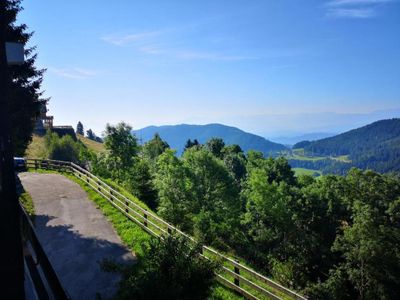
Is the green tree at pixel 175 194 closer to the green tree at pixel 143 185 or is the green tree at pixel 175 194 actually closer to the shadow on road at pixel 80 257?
the green tree at pixel 143 185

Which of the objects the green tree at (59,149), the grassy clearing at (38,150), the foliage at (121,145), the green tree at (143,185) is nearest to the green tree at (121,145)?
the foliage at (121,145)

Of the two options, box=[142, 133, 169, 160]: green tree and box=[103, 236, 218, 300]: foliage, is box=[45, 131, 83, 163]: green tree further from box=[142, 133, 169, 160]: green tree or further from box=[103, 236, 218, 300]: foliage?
box=[103, 236, 218, 300]: foliage

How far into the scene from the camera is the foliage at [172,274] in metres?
7.77

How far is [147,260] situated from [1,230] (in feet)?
13.0

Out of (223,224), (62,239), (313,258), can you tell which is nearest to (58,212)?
(62,239)

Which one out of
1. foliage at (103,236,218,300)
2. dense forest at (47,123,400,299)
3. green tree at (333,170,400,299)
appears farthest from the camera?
dense forest at (47,123,400,299)

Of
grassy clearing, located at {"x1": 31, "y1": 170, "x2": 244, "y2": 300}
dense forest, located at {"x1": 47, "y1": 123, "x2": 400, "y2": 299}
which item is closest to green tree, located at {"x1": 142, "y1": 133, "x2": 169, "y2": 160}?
dense forest, located at {"x1": 47, "y1": 123, "x2": 400, "y2": 299}

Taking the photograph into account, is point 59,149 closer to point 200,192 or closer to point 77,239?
point 200,192

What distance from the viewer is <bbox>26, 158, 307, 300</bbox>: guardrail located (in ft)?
47.5

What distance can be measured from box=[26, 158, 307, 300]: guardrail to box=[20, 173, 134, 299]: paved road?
4.60 ft

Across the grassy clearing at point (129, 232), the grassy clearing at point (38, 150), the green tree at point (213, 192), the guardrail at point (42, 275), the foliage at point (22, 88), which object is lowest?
the green tree at point (213, 192)

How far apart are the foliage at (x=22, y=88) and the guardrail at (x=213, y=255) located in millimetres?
6812

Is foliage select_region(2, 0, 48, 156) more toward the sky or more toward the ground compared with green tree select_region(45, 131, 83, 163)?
more toward the sky

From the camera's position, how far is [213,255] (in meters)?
16.0
